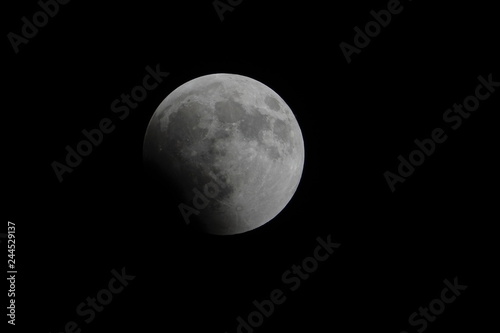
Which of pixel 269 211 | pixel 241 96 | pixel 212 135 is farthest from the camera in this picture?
pixel 269 211

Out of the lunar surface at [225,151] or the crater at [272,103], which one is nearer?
the lunar surface at [225,151]

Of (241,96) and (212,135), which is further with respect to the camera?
(241,96)

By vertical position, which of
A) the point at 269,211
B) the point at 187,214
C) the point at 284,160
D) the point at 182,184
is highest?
the point at 182,184

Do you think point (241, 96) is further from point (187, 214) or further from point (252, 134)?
point (187, 214)

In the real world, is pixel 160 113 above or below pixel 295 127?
above

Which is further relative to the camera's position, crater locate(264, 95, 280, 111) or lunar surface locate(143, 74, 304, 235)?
crater locate(264, 95, 280, 111)

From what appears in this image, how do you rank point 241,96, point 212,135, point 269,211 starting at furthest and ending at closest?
point 269,211, point 241,96, point 212,135

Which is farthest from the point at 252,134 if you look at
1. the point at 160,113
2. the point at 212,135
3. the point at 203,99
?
the point at 160,113

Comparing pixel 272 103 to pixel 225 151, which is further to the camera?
pixel 272 103
